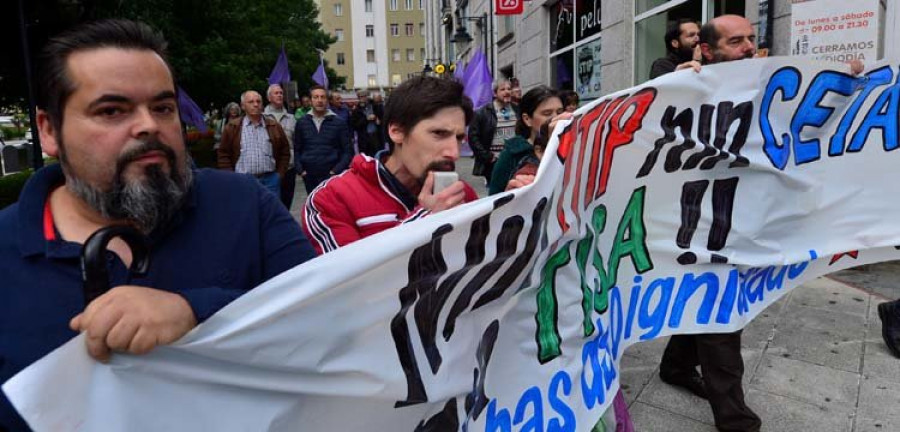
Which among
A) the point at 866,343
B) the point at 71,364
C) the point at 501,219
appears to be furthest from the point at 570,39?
the point at 71,364

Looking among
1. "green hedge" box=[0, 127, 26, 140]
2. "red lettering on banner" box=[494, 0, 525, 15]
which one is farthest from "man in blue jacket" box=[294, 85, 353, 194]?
"green hedge" box=[0, 127, 26, 140]

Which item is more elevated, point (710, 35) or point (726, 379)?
point (710, 35)

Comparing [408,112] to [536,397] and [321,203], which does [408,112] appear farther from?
[536,397]

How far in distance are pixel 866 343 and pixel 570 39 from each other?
35.5 feet

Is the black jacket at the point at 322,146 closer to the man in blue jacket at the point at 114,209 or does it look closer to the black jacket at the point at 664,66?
the black jacket at the point at 664,66

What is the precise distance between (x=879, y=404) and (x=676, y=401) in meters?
0.99

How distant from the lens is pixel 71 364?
101 centimetres

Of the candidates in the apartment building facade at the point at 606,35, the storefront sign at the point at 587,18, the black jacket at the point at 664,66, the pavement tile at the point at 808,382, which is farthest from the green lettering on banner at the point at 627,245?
the storefront sign at the point at 587,18

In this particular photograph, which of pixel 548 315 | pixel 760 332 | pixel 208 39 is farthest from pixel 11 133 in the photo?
pixel 548 315

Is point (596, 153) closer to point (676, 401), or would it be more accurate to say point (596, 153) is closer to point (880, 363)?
point (676, 401)

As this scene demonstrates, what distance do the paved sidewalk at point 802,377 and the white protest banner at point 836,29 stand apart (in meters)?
2.04

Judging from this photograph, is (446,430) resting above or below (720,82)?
below

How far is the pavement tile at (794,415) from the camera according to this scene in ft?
10.3

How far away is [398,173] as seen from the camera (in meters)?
2.32
